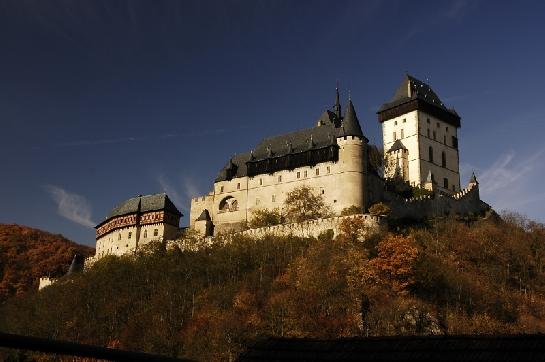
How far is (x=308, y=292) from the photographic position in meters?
48.2

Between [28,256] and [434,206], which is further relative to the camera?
[28,256]

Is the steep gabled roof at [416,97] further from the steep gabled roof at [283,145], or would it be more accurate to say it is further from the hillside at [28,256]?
the hillside at [28,256]

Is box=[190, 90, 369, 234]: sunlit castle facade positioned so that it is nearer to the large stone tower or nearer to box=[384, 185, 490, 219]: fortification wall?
box=[384, 185, 490, 219]: fortification wall

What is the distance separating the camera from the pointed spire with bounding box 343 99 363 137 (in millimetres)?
65375

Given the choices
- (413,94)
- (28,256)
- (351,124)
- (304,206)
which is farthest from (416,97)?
(28,256)

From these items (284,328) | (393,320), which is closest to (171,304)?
(284,328)

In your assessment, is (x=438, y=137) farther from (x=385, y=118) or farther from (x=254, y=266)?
(x=254, y=266)

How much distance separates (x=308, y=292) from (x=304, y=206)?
16.5m

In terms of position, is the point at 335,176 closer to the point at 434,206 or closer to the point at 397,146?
the point at 434,206

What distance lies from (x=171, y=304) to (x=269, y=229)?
13220 millimetres

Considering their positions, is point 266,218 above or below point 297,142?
below

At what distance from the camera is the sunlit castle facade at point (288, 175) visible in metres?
63.6

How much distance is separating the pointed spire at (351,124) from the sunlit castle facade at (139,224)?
22.3 meters

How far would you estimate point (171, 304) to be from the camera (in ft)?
175
